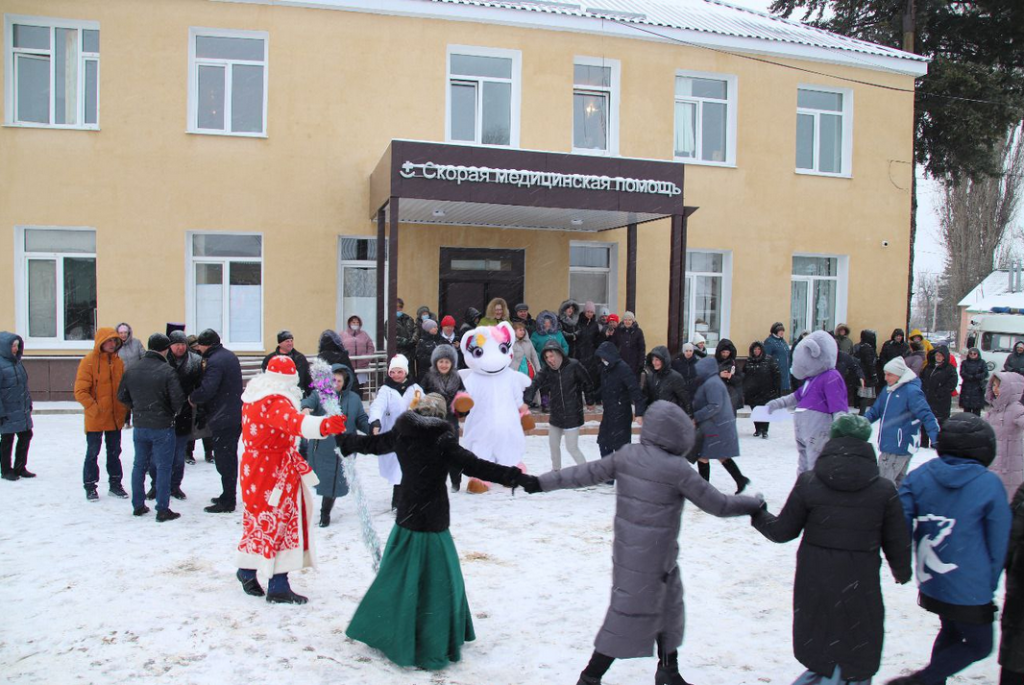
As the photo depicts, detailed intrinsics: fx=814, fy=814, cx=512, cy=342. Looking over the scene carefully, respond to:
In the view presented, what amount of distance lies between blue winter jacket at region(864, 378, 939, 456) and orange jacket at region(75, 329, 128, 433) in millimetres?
6926

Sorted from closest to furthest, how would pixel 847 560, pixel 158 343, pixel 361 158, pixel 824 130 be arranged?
pixel 847 560, pixel 158 343, pixel 361 158, pixel 824 130

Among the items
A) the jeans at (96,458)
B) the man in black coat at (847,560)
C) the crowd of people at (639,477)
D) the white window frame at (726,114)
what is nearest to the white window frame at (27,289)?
the crowd of people at (639,477)

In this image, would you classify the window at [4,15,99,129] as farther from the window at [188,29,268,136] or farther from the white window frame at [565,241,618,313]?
the white window frame at [565,241,618,313]

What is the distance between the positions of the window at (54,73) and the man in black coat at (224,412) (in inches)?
336

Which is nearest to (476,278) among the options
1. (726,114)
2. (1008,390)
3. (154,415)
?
(726,114)

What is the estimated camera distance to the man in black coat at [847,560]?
355 cm

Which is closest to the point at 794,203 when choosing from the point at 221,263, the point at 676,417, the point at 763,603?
the point at 221,263

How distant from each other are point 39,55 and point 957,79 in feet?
62.1

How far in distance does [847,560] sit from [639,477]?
984 millimetres

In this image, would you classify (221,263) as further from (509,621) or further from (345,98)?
(509,621)

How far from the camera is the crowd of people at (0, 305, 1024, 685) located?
361 cm

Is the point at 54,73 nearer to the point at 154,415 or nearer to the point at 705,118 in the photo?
the point at 154,415

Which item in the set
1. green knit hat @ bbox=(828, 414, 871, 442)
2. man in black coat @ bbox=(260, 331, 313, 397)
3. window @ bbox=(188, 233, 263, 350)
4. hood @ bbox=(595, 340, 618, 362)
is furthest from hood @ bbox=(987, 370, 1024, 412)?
window @ bbox=(188, 233, 263, 350)

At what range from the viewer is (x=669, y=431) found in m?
3.96
